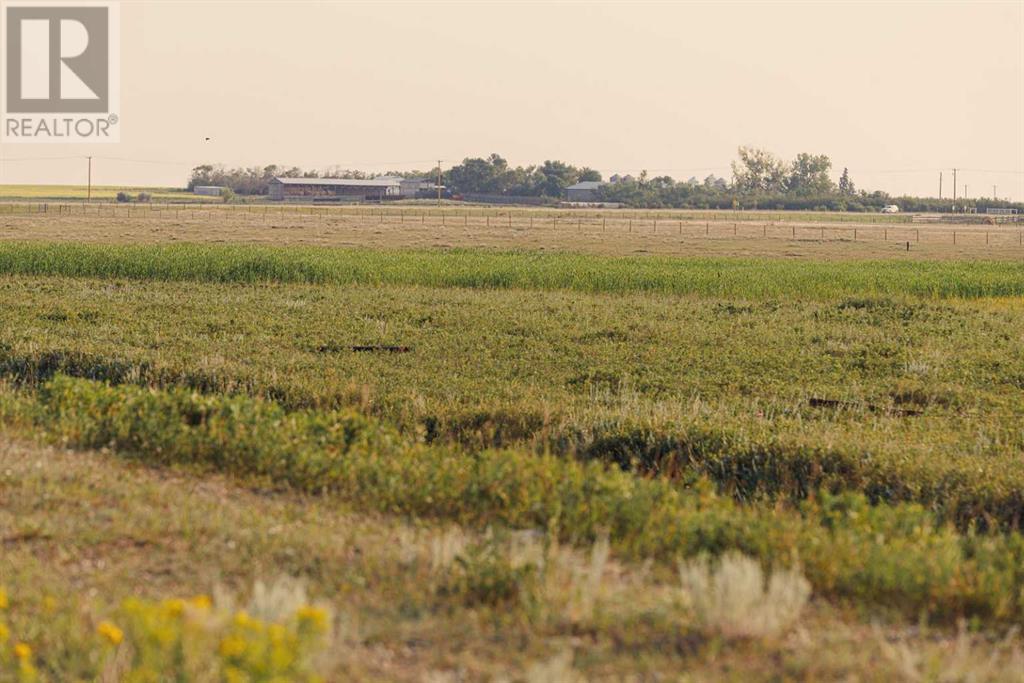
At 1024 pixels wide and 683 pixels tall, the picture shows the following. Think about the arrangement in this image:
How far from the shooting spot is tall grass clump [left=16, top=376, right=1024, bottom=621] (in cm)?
725

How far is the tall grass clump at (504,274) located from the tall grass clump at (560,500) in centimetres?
2134

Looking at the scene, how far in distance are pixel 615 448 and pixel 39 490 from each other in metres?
6.49

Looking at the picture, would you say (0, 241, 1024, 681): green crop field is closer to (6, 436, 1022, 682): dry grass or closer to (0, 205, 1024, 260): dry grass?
(6, 436, 1022, 682): dry grass

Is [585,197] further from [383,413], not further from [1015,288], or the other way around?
[383,413]

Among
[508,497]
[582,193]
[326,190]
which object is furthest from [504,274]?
[582,193]

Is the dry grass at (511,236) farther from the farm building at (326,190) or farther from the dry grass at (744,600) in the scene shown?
the farm building at (326,190)

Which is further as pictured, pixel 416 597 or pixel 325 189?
pixel 325 189

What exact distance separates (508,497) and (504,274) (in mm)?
25618

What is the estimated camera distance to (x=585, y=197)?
633ft

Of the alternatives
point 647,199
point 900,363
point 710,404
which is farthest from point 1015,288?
point 647,199

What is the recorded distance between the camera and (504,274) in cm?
3438

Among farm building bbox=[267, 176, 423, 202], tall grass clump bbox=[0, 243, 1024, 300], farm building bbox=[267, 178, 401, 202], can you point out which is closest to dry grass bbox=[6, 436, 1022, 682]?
tall grass clump bbox=[0, 243, 1024, 300]

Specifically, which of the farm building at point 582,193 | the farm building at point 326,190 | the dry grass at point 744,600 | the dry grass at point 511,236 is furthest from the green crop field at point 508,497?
the farm building at point 582,193

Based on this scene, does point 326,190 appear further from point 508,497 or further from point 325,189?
point 508,497
